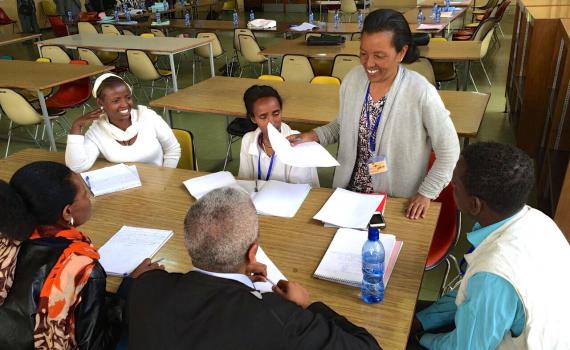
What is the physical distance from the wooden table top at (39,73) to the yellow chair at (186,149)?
2.16 m

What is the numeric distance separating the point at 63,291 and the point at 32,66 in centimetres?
462

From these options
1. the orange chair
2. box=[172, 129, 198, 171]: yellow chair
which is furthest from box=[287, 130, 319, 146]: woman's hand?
box=[172, 129, 198, 171]: yellow chair

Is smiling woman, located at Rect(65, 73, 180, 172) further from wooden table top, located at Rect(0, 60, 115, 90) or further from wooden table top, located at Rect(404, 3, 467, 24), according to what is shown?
wooden table top, located at Rect(404, 3, 467, 24)

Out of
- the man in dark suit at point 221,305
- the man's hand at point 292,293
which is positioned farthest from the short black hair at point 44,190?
the man's hand at point 292,293

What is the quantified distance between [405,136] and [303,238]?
64cm

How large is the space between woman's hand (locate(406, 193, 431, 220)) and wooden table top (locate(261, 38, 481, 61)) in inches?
122

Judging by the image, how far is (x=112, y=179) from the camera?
2299mm

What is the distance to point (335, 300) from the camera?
141 centimetres

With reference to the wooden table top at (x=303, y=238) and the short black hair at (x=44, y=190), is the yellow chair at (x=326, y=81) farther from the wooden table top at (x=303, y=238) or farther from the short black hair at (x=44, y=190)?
the short black hair at (x=44, y=190)

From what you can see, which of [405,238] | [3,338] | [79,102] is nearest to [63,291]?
[3,338]

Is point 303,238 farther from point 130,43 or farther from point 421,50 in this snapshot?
point 130,43

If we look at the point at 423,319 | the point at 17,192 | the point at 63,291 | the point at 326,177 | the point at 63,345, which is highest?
the point at 17,192

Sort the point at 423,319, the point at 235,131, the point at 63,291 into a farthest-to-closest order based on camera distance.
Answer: the point at 235,131
the point at 423,319
the point at 63,291

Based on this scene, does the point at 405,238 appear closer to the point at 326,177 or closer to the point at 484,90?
the point at 326,177
